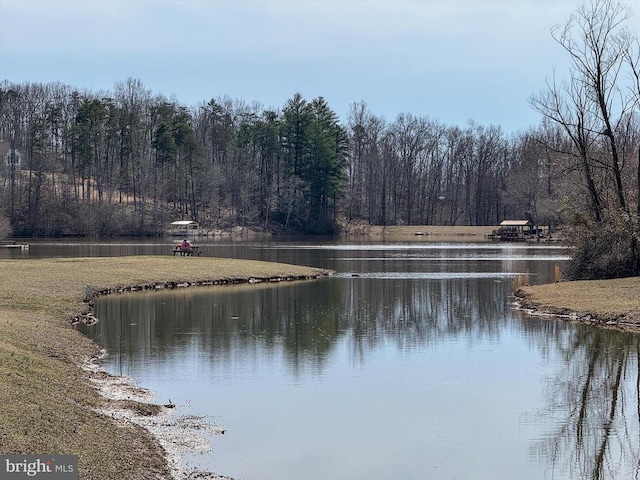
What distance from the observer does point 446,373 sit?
804 inches

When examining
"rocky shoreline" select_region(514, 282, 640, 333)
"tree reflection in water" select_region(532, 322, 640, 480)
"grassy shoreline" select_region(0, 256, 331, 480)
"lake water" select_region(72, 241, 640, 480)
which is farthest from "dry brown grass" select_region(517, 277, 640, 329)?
"grassy shoreline" select_region(0, 256, 331, 480)

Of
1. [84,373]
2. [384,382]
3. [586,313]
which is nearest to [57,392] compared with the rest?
[84,373]

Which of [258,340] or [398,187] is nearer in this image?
[258,340]

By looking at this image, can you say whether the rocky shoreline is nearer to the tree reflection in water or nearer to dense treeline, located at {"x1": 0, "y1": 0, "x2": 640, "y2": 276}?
the tree reflection in water

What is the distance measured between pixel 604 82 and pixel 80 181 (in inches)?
3891

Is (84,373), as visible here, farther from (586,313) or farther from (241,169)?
(241,169)

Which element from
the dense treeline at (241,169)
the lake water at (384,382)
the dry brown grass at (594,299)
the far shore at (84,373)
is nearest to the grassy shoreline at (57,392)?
the far shore at (84,373)

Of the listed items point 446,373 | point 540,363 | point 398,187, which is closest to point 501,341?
point 540,363

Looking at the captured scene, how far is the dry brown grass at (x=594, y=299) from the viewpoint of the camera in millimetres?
29047

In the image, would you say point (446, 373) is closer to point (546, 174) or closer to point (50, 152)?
point (546, 174)

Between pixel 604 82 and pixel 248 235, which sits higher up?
pixel 604 82

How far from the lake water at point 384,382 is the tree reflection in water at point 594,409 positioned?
0.04m

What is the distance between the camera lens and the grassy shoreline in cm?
1123

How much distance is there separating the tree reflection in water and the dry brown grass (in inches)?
131
